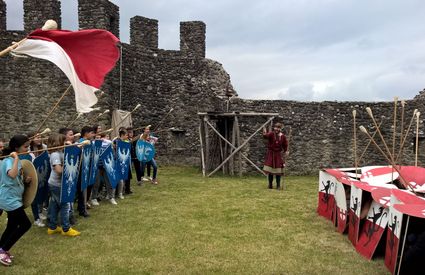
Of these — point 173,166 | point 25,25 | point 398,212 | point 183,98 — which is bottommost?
point 173,166

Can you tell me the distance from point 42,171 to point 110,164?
6.69 feet

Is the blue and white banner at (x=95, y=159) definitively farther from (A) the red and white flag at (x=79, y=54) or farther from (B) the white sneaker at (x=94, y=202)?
(A) the red and white flag at (x=79, y=54)

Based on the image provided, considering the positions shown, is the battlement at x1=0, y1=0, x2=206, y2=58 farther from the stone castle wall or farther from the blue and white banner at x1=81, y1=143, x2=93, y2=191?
the blue and white banner at x1=81, y1=143, x2=93, y2=191

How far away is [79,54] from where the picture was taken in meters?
5.28

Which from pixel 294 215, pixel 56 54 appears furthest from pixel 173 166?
pixel 56 54

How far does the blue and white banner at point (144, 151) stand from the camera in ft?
38.3

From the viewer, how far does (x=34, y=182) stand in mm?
5727

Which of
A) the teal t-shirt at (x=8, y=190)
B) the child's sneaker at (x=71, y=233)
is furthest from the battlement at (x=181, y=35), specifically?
the teal t-shirt at (x=8, y=190)

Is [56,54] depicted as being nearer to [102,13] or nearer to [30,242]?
[30,242]

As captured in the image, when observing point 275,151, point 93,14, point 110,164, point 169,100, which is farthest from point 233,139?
point 110,164

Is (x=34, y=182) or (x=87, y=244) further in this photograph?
(x=87, y=244)

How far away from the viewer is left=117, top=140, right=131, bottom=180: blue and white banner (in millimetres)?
9742

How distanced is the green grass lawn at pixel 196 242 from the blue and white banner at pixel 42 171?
63 centimetres

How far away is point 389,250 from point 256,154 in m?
10.4
